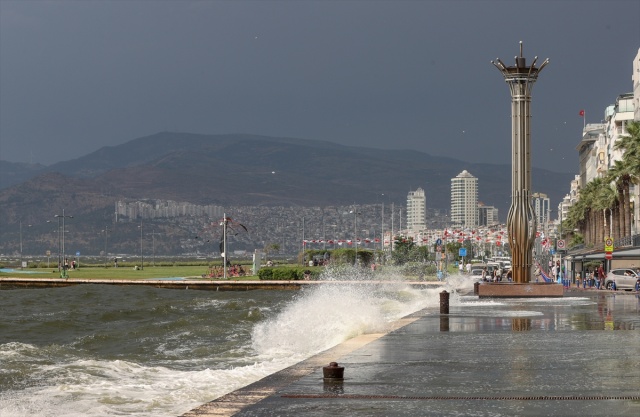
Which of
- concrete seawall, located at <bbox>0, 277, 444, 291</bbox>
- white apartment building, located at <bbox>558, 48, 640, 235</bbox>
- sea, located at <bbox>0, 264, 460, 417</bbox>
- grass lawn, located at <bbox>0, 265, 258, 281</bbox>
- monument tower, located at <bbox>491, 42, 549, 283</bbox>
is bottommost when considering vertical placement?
sea, located at <bbox>0, 264, 460, 417</bbox>

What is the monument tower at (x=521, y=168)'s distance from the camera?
4466cm

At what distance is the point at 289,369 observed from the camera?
602 inches

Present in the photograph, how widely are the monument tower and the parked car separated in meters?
10.2

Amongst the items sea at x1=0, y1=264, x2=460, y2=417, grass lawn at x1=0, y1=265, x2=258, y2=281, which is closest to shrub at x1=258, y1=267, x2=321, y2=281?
grass lawn at x1=0, y1=265, x2=258, y2=281

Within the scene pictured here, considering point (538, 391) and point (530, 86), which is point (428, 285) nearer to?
point (530, 86)

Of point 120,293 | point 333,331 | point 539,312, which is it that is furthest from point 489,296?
point 120,293

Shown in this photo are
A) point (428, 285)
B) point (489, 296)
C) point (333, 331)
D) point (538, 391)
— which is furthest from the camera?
point (428, 285)

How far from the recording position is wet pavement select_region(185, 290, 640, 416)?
451 inches

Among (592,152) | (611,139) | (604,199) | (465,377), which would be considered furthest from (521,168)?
(592,152)

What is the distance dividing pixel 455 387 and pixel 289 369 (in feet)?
9.99

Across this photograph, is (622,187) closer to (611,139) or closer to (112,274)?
(611,139)

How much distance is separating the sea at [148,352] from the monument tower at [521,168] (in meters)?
5.87

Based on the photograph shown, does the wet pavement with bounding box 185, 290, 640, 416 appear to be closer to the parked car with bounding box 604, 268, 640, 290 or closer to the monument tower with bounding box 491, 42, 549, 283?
the monument tower with bounding box 491, 42, 549, 283

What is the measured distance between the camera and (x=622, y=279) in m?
53.4
